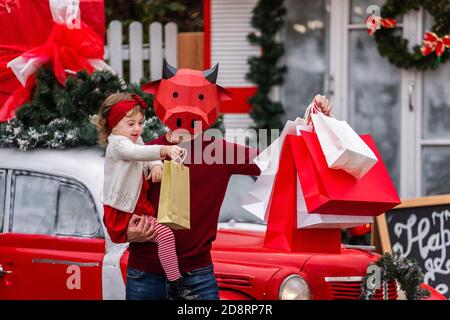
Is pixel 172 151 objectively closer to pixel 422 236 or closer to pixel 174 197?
pixel 174 197

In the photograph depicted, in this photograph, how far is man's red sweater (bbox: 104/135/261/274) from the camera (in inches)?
172

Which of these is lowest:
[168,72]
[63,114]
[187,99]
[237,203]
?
[237,203]

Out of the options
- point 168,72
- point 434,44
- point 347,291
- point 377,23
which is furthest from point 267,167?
point 434,44

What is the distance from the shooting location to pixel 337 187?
166 inches

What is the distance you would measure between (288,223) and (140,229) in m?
0.66

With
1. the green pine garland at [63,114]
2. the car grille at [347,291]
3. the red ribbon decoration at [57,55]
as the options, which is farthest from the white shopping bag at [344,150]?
the red ribbon decoration at [57,55]

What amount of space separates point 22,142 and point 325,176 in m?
2.23

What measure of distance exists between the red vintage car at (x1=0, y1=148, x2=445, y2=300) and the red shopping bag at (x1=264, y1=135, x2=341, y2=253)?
1.31 feet

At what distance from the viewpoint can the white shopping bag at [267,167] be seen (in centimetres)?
454

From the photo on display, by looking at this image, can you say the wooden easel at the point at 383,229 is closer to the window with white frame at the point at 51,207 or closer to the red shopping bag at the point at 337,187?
the window with white frame at the point at 51,207

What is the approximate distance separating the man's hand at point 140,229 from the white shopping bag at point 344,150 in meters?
0.79

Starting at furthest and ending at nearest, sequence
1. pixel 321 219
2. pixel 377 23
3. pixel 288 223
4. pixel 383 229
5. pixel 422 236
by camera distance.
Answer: pixel 377 23 → pixel 422 236 → pixel 383 229 → pixel 288 223 → pixel 321 219

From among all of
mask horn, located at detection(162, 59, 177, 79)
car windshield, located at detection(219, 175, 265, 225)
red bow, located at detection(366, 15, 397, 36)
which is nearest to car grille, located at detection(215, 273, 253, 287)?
car windshield, located at detection(219, 175, 265, 225)
